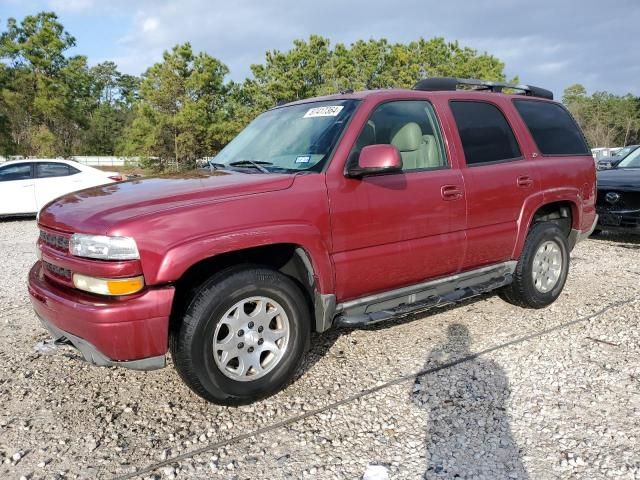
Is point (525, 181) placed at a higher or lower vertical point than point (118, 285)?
higher

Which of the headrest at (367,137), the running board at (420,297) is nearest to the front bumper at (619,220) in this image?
the running board at (420,297)

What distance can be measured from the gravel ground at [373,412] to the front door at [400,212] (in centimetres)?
64

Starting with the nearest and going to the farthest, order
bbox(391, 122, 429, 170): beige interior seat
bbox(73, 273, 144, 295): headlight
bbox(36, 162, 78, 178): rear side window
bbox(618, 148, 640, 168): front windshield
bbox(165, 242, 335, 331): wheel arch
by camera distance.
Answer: bbox(73, 273, 144, 295): headlight
bbox(165, 242, 335, 331): wheel arch
bbox(391, 122, 429, 170): beige interior seat
bbox(618, 148, 640, 168): front windshield
bbox(36, 162, 78, 178): rear side window

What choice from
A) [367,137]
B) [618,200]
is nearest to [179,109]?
[618,200]

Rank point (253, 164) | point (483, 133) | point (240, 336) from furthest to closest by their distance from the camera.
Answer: point (483, 133), point (253, 164), point (240, 336)

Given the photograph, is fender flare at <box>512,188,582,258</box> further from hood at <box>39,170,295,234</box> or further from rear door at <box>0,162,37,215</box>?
rear door at <box>0,162,37,215</box>

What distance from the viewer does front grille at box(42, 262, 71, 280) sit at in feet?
9.58

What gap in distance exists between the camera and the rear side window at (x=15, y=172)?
11141 mm

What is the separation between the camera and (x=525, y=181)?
438 cm

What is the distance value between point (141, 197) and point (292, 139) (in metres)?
1.24

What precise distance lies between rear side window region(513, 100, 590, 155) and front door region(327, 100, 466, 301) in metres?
1.25

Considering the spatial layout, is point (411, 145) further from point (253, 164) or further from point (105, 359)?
point (105, 359)

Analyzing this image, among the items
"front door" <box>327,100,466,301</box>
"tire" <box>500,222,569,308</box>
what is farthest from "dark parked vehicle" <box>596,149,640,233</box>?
"front door" <box>327,100,466,301</box>

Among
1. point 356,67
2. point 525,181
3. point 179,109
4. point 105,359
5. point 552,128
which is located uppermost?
point 356,67
